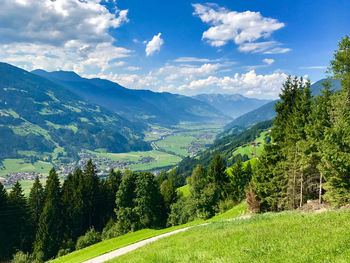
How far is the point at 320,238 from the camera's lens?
10.4 meters

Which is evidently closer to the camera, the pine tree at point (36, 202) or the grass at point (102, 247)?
the grass at point (102, 247)

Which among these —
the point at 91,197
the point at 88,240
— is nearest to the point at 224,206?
the point at 88,240

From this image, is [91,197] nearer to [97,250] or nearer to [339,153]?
[97,250]

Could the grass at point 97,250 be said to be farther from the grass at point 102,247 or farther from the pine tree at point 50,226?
the pine tree at point 50,226

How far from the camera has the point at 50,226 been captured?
184 feet

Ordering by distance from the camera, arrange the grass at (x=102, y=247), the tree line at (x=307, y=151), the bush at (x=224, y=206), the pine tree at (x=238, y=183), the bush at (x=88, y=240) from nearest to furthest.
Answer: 1. the tree line at (x=307, y=151)
2. the grass at (x=102, y=247)
3. the bush at (x=88, y=240)
4. the bush at (x=224, y=206)
5. the pine tree at (x=238, y=183)

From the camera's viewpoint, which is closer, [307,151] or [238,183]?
[307,151]

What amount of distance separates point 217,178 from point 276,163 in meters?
32.1

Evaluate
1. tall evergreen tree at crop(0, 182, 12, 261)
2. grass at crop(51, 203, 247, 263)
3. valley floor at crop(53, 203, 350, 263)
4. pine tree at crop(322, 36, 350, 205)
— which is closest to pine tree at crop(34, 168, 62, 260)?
tall evergreen tree at crop(0, 182, 12, 261)

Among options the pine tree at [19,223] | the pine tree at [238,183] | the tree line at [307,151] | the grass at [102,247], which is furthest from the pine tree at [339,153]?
the pine tree at [19,223]

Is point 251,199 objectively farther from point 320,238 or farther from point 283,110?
point 320,238

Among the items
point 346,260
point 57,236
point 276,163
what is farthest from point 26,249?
point 346,260

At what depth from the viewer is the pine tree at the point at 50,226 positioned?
54219mm

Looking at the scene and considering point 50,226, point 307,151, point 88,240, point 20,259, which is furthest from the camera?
point 50,226
